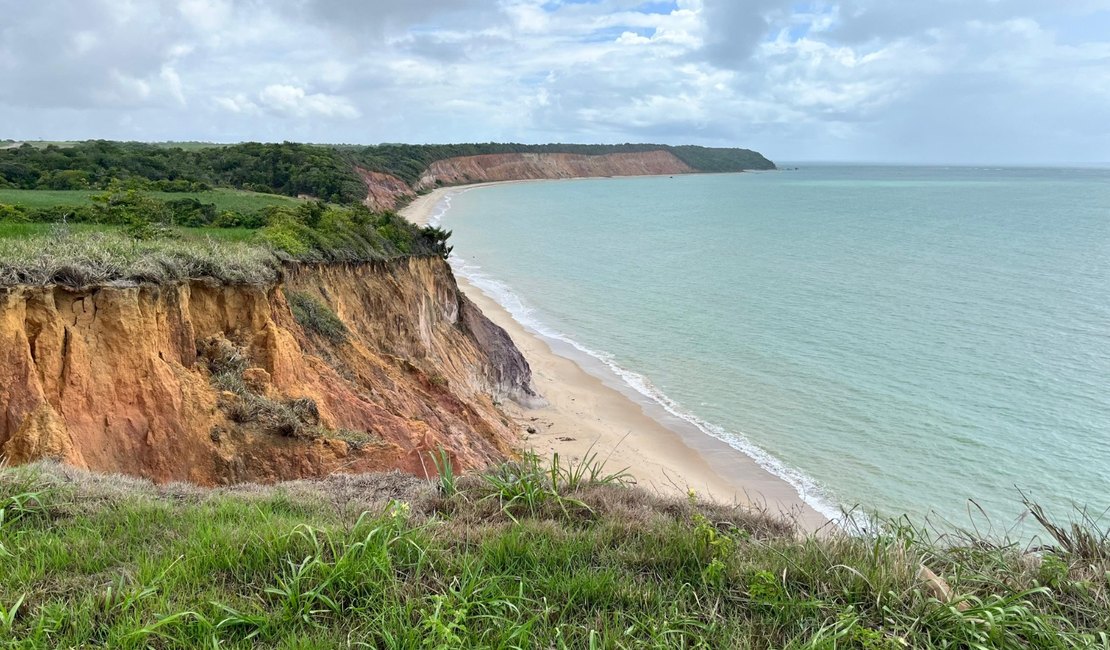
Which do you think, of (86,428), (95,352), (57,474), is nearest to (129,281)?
(95,352)

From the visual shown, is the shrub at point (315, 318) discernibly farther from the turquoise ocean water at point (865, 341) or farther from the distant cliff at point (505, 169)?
the distant cliff at point (505, 169)

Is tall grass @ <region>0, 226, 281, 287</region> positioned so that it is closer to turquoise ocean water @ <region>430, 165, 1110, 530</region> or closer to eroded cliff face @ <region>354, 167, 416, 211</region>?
turquoise ocean water @ <region>430, 165, 1110, 530</region>

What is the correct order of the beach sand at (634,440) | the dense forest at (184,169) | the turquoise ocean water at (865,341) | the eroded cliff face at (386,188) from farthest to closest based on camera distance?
the eroded cliff face at (386,188) < the dense forest at (184,169) < the turquoise ocean water at (865,341) < the beach sand at (634,440)

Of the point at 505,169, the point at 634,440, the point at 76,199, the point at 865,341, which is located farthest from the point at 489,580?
the point at 505,169

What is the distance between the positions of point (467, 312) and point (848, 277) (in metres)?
27.6

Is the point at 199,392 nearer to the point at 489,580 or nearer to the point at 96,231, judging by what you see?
the point at 96,231

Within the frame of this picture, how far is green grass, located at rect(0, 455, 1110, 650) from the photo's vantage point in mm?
3738

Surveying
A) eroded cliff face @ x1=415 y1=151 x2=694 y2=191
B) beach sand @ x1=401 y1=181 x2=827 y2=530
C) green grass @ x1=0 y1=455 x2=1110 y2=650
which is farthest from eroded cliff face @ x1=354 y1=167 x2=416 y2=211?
green grass @ x1=0 y1=455 x2=1110 y2=650

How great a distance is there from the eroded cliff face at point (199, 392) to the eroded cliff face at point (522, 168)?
321 ft

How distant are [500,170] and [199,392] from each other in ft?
495

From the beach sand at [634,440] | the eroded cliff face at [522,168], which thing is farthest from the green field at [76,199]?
the eroded cliff face at [522,168]

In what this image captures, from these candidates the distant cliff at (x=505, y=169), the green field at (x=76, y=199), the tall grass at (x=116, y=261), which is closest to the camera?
the tall grass at (x=116, y=261)

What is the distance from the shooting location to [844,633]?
3686 mm

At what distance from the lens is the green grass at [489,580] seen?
3.74 metres
